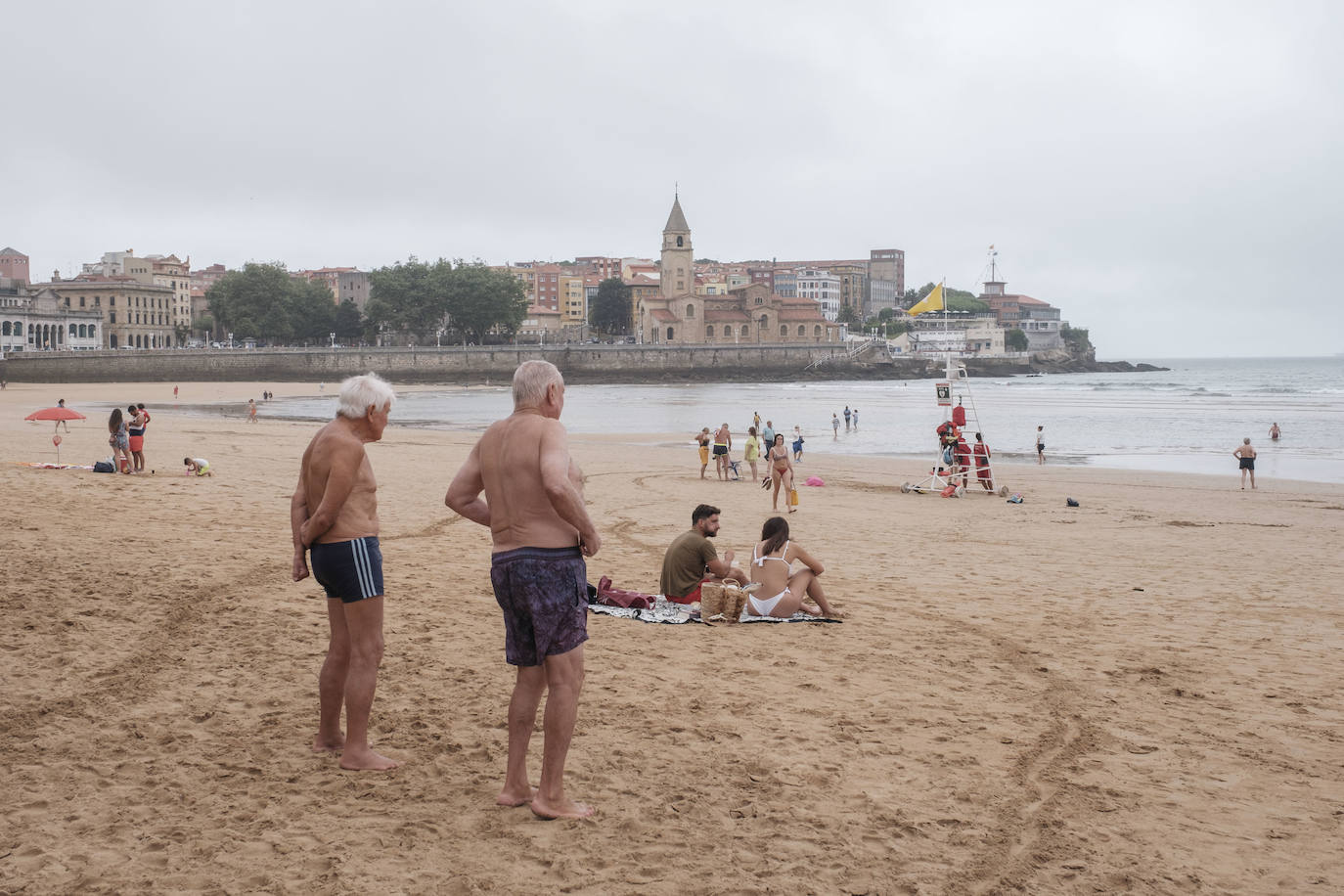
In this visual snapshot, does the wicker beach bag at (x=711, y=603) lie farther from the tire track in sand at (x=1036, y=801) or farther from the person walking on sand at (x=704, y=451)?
the person walking on sand at (x=704, y=451)

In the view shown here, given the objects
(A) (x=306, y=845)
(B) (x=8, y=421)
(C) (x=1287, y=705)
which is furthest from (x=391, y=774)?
(B) (x=8, y=421)

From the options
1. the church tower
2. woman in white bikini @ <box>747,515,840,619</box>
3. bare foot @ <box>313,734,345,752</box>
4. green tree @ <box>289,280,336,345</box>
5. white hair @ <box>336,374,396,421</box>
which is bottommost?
bare foot @ <box>313,734,345,752</box>

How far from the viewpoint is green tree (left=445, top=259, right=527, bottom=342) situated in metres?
112

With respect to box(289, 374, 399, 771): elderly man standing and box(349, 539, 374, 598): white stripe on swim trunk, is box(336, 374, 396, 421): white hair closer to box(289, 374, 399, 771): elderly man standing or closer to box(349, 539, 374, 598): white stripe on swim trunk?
box(289, 374, 399, 771): elderly man standing

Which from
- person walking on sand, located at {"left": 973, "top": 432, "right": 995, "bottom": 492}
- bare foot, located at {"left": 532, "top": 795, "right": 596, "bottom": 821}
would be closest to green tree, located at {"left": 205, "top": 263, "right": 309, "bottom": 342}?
person walking on sand, located at {"left": 973, "top": 432, "right": 995, "bottom": 492}

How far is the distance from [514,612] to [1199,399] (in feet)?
227

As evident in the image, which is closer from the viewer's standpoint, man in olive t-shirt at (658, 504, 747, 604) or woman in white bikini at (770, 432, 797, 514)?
man in olive t-shirt at (658, 504, 747, 604)

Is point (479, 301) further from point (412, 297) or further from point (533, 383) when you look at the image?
point (533, 383)

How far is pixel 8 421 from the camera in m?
30.8

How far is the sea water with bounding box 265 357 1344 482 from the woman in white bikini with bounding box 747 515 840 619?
1179cm

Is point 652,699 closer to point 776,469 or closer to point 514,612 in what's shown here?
point 514,612

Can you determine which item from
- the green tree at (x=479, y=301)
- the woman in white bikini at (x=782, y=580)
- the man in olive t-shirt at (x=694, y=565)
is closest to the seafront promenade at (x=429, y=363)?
the green tree at (x=479, y=301)

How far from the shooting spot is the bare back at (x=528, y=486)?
3.97 meters

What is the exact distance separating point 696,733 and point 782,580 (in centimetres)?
267
